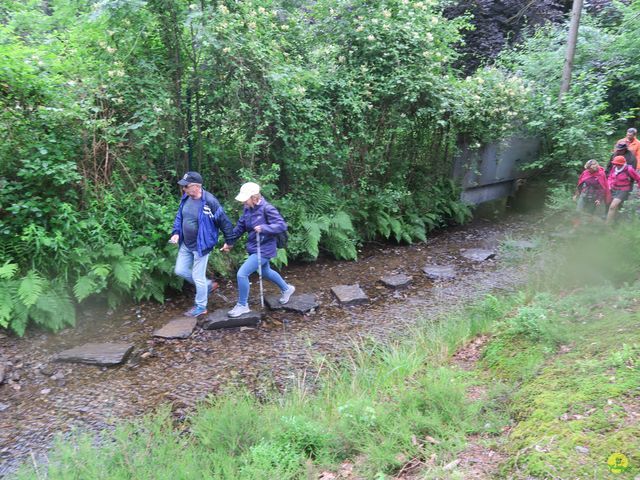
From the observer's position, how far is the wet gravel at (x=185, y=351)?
4.78 metres

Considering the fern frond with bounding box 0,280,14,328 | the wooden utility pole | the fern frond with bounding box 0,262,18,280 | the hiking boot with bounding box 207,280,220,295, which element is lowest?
the hiking boot with bounding box 207,280,220,295

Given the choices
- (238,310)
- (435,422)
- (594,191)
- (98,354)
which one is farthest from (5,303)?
(594,191)

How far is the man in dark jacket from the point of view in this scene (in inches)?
250

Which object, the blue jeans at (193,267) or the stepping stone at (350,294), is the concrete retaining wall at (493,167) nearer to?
the stepping stone at (350,294)

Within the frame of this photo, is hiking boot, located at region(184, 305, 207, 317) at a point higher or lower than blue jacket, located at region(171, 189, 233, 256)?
lower

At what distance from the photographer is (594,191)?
8.50m

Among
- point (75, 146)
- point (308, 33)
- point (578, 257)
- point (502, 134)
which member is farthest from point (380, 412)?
point (502, 134)

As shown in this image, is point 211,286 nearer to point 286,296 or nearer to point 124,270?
point 286,296

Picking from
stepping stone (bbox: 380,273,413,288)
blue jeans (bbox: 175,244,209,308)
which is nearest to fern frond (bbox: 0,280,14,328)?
blue jeans (bbox: 175,244,209,308)

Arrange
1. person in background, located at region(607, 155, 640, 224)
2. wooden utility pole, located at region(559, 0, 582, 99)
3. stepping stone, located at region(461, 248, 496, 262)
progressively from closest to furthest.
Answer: person in background, located at region(607, 155, 640, 224) < stepping stone, located at region(461, 248, 496, 262) < wooden utility pole, located at region(559, 0, 582, 99)

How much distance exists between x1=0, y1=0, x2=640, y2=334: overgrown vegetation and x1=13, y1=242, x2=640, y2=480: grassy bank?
9.87 feet

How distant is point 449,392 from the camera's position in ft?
13.3

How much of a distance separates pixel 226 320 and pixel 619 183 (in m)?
7.17

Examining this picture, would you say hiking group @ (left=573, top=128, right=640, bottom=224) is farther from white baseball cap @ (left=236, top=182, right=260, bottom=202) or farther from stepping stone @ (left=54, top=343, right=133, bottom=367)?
stepping stone @ (left=54, top=343, right=133, bottom=367)
